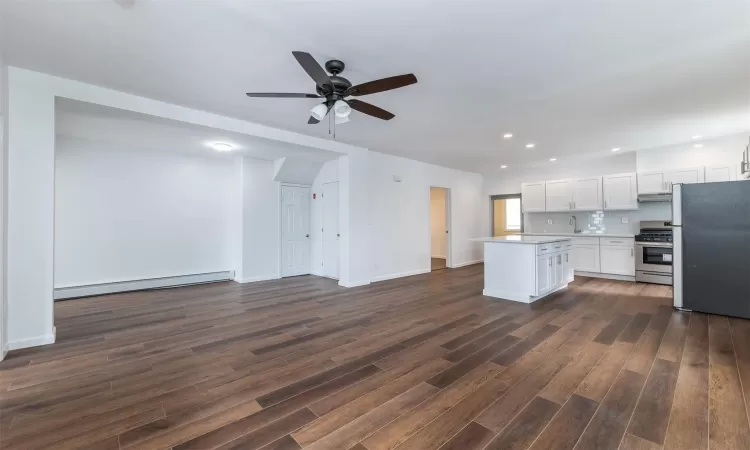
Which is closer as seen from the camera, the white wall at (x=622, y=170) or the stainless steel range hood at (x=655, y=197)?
the white wall at (x=622, y=170)

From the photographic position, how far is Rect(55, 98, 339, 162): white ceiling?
3605 millimetres

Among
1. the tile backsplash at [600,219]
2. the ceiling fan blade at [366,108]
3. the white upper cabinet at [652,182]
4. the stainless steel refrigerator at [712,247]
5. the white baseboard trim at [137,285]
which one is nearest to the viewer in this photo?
the ceiling fan blade at [366,108]

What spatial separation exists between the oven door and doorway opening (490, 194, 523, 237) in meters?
3.33

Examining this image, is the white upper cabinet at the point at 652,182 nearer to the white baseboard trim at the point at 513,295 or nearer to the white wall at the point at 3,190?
the white baseboard trim at the point at 513,295

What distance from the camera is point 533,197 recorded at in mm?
7391

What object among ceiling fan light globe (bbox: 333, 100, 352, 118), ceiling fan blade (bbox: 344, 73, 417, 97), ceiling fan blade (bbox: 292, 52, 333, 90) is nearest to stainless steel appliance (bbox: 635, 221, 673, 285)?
ceiling fan blade (bbox: 344, 73, 417, 97)

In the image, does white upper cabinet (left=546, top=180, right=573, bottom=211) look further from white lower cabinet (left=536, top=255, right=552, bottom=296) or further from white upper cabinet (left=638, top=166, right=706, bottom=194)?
white lower cabinet (left=536, top=255, right=552, bottom=296)

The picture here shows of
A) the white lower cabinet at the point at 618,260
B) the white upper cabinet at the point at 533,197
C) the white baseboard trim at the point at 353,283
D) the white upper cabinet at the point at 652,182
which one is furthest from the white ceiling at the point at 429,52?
the white upper cabinet at the point at 533,197

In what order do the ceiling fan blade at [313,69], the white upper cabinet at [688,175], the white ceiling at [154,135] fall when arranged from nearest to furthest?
the ceiling fan blade at [313,69] < the white ceiling at [154,135] < the white upper cabinet at [688,175]

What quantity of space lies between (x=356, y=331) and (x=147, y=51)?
326 cm

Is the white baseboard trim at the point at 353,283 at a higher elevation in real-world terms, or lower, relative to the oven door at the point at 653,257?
lower

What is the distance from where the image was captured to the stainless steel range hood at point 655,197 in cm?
581

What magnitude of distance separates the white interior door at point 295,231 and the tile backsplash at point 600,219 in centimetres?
546

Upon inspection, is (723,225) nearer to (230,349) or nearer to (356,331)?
(356,331)
